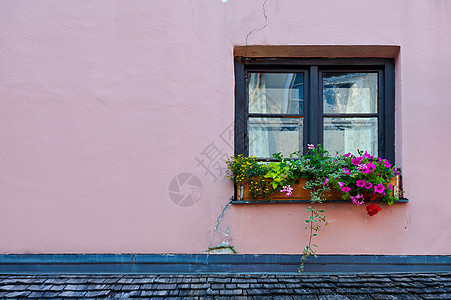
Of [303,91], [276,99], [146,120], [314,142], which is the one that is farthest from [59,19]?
[314,142]

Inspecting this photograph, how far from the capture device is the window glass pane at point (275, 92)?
10.1 ft

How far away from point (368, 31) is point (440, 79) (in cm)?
85

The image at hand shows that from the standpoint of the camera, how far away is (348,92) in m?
3.09

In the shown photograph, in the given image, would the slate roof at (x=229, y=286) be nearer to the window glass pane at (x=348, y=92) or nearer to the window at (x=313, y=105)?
the window at (x=313, y=105)

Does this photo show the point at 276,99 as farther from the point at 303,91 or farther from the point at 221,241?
the point at 221,241

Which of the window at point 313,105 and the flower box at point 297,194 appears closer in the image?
the flower box at point 297,194

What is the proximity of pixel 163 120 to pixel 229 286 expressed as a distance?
65.6 inches

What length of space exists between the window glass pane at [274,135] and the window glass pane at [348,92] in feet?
1.35

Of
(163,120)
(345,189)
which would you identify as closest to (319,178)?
(345,189)

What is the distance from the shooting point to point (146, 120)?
280 centimetres

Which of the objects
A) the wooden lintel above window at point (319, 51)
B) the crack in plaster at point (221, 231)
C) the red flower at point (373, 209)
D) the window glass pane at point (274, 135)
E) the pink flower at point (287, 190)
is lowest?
the crack in plaster at point (221, 231)

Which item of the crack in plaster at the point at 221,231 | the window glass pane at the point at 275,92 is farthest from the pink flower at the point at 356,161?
the crack in plaster at the point at 221,231

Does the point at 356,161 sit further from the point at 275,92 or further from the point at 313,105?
the point at 275,92

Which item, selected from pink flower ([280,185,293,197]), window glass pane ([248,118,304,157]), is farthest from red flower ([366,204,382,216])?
window glass pane ([248,118,304,157])
